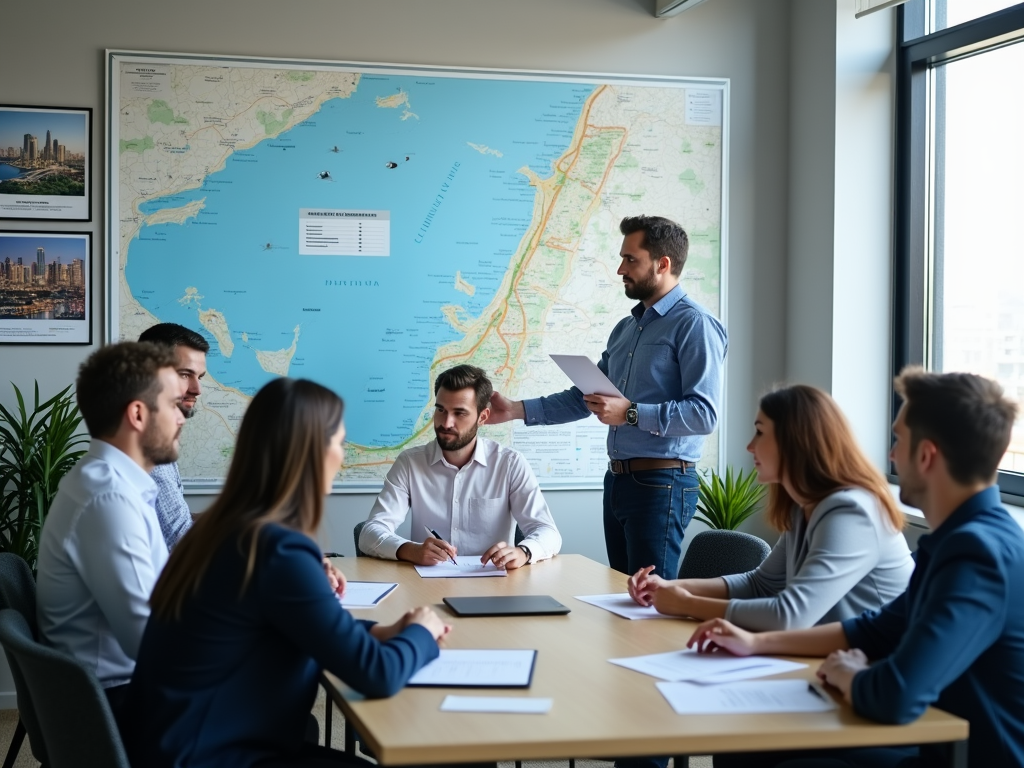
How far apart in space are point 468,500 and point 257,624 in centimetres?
175

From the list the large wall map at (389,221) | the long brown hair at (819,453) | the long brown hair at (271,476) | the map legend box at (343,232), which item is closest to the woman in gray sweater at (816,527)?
the long brown hair at (819,453)

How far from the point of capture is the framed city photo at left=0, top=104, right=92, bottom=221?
13.7 ft

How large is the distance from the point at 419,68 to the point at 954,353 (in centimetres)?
253

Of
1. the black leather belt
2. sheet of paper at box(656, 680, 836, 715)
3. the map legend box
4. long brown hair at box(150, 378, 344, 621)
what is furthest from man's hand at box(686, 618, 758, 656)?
the map legend box

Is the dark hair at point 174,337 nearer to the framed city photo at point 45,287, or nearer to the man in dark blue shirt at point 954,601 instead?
the framed city photo at point 45,287

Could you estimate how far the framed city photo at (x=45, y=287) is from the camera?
4.20 metres

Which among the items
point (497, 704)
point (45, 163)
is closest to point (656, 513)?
point (497, 704)

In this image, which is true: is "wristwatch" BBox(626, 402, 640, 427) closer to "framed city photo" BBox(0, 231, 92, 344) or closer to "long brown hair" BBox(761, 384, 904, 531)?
"long brown hair" BBox(761, 384, 904, 531)

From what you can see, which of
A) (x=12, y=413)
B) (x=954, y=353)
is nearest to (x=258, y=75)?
(x=12, y=413)

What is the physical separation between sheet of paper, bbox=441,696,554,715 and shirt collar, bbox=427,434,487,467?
1758 mm

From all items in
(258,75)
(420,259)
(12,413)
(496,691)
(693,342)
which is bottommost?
(496,691)

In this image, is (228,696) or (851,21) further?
(851,21)

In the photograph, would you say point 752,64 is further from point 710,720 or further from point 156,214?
point 710,720

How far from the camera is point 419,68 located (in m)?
4.50
